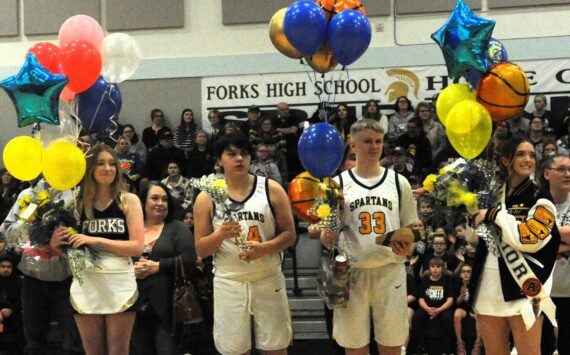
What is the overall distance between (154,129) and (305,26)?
307 inches

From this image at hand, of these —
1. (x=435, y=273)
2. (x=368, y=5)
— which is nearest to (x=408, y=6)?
(x=368, y=5)

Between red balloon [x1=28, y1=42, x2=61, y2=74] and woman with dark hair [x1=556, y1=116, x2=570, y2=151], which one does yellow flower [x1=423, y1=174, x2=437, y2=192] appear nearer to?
red balloon [x1=28, y1=42, x2=61, y2=74]

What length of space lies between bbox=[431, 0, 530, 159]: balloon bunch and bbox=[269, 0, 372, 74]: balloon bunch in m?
0.62

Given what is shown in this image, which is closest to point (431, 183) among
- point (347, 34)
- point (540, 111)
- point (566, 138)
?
point (347, 34)

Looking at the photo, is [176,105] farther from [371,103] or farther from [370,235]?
[370,235]

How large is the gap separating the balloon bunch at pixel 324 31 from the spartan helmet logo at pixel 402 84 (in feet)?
23.5

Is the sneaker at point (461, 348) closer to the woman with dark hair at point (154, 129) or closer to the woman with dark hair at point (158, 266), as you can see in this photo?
the woman with dark hair at point (158, 266)

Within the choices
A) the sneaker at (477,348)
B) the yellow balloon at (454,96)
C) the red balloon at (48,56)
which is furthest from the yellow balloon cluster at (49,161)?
the sneaker at (477,348)

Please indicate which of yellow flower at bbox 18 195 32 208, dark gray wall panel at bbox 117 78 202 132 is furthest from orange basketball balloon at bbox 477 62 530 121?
dark gray wall panel at bbox 117 78 202 132

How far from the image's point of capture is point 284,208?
503 centimetres

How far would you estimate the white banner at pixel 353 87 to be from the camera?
1198cm

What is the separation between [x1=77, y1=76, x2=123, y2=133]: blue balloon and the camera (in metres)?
5.50

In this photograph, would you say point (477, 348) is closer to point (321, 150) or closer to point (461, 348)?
point (461, 348)

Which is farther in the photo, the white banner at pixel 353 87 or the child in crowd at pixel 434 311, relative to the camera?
the white banner at pixel 353 87
